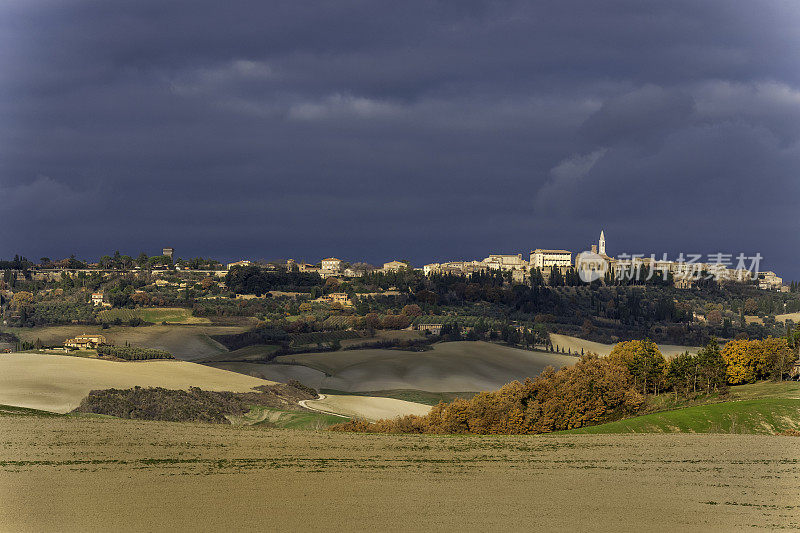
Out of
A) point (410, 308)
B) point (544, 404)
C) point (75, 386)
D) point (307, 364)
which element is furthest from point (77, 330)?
point (544, 404)

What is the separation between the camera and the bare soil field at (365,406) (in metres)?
73.2

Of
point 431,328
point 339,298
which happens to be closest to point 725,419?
point 431,328

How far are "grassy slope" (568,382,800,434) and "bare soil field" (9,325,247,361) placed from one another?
86044mm

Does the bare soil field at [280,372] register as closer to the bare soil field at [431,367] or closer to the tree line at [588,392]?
the bare soil field at [431,367]

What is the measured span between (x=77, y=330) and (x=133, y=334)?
1139 cm

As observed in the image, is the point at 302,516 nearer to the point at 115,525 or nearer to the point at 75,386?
the point at 115,525

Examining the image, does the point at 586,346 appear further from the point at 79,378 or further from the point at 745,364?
the point at 79,378

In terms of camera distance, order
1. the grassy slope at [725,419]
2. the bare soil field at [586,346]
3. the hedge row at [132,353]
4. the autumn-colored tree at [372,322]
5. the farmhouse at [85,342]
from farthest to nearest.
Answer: the autumn-colored tree at [372,322], the bare soil field at [586,346], the farmhouse at [85,342], the hedge row at [132,353], the grassy slope at [725,419]

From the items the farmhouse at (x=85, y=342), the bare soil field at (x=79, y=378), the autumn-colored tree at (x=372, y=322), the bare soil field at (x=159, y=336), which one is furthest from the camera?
the autumn-colored tree at (x=372, y=322)

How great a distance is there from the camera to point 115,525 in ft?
83.7

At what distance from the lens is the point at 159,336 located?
136m

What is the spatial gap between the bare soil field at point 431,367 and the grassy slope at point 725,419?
164 feet

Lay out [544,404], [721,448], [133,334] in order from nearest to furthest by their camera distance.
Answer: [721,448] → [544,404] → [133,334]

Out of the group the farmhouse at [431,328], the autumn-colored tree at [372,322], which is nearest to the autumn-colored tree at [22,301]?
the autumn-colored tree at [372,322]
